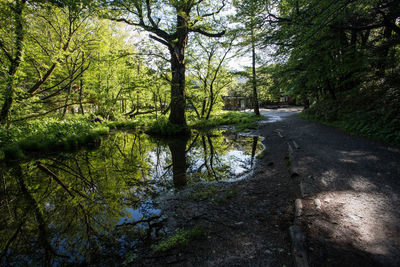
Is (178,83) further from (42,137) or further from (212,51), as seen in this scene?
(42,137)

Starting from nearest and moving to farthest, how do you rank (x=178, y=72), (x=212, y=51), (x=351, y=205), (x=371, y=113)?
(x=351, y=205)
(x=371, y=113)
(x=178, y=72)
(x=212, y=51)

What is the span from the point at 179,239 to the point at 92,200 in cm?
278

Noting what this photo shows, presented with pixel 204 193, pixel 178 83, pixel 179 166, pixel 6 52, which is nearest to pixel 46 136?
pixel 6 52

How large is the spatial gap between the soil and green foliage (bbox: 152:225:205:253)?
6cm

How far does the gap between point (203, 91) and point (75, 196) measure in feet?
40.6

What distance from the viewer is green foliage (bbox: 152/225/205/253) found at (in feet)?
7.35

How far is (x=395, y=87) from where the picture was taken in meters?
7.25

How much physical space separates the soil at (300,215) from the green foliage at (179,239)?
6cm

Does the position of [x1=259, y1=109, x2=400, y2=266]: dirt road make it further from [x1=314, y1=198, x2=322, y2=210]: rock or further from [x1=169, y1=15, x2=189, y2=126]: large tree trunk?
[x1=169, y1=15, x2=189, y2=126]: large tree trunk

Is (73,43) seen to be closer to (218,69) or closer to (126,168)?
(126,168)

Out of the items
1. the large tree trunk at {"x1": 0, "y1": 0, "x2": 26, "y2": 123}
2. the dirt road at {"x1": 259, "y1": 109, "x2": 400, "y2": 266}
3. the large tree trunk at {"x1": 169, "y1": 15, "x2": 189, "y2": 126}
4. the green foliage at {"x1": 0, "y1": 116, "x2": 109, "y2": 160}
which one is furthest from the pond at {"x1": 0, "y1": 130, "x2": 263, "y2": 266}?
the large tree trunk at {"x1": 169, "y1": 15, "x2": 189, "y2": 126}

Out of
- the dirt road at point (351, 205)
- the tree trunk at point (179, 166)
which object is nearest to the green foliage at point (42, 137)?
the tree trunk at point (179, 166)

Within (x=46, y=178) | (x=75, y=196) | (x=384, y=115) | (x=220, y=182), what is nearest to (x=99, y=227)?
(x=75, y=196)

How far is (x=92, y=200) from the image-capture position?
3.91 metres
